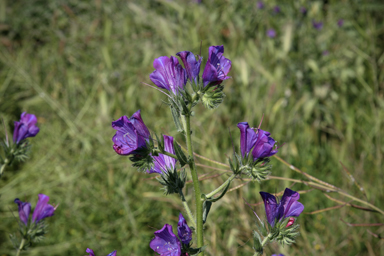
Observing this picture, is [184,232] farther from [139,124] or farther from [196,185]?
[139,124]

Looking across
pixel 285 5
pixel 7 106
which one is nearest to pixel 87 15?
pixel 7 106

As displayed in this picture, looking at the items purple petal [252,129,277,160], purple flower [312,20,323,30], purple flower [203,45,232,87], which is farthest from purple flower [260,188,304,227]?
purple flower [312,20,323,30]

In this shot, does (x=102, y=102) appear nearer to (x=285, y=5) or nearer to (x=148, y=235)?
(x=148, y=235)

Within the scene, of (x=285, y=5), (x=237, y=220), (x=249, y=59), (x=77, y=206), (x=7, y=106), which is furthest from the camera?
(x=285, y=5)

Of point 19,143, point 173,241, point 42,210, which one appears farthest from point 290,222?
point 19,143

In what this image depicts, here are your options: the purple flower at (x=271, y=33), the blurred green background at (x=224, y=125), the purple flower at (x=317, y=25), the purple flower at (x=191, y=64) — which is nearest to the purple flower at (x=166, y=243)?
the purple flower at (x=191, y=64)

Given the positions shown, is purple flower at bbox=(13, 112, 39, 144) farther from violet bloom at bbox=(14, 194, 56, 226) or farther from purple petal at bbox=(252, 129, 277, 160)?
purple petal at bbox=(252, 129, 277, 160)
